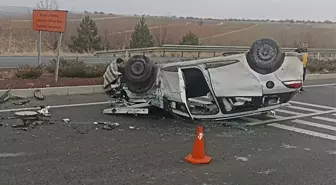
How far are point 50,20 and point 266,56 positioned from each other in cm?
765

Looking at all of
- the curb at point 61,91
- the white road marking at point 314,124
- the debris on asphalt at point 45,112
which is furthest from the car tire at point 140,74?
the white road marking at point 314,124

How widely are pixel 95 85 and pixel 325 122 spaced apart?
6635mm

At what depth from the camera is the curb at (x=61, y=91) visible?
11109 mm

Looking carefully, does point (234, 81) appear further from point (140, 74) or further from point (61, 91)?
point (61, 91)

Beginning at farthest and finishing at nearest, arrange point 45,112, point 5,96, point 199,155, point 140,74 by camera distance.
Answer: point 5,96 < point 140,74 < point 45,112 < point 199,155

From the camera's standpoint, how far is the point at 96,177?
5422 millimetres

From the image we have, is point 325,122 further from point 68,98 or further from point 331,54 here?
point 331,54

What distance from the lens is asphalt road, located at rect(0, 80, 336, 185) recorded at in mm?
5547

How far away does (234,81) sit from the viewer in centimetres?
880

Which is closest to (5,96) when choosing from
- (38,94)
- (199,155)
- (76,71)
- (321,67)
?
(38,94)

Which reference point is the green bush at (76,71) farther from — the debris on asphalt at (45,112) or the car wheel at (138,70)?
the car wheel at (138,70)

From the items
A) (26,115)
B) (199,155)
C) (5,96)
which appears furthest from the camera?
(5,96)

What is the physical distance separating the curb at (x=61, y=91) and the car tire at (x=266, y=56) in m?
5.55

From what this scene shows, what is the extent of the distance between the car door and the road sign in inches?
245
